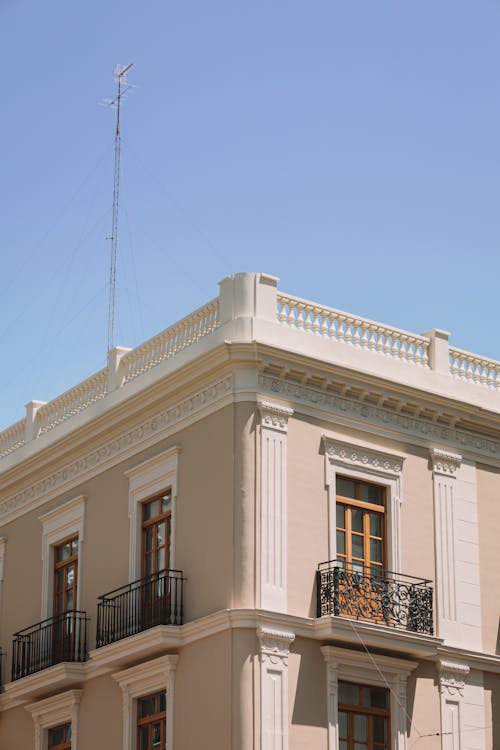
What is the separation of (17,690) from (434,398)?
8.30 meters

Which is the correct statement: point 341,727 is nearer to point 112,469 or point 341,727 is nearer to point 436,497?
point 436,497

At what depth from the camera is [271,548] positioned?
22328mm

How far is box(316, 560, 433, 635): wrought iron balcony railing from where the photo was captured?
2255 cm

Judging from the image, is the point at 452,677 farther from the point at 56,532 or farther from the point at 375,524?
the point at 56,532

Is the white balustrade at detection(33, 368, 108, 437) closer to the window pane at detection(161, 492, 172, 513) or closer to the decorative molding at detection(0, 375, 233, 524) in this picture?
the decorative molding at detection(0, 375, 233, 524)

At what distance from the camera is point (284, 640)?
2189 centimetres

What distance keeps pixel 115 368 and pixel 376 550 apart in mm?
5481

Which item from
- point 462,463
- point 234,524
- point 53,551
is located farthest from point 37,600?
point 462,463

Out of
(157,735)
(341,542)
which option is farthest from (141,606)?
(341,542)

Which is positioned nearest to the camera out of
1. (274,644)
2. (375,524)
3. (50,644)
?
(274,644)

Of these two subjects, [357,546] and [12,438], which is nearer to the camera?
[357,546]

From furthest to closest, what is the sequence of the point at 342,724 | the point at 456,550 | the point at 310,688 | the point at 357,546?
the point at 456,550 < the point at 357,546 < the point at 342,724 < the point at 310,688

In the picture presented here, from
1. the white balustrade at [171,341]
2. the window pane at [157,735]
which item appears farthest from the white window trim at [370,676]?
the white balustrade at [171,341]

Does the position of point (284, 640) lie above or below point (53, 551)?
below
